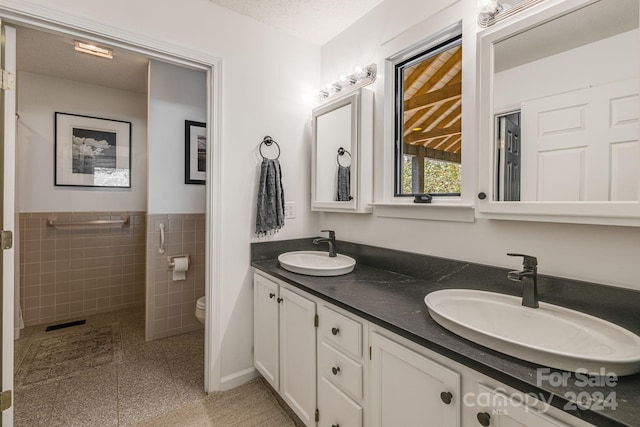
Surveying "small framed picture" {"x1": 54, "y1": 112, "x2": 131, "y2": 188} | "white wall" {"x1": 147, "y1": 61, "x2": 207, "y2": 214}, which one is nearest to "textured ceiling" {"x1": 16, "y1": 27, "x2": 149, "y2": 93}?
"white wall" {"x1": 147, "y1": 61, "x2": 207, "y2": 214}

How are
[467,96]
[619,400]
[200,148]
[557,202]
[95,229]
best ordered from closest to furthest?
[619,400] < [557,202] < [467,96] < [200,148] < [95,229]

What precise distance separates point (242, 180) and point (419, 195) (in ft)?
3.78

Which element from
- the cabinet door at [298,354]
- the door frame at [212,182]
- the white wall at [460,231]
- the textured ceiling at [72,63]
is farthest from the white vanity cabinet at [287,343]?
the textured ceiling at [72,63]

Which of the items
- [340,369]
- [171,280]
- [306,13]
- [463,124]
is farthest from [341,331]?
[171,280]

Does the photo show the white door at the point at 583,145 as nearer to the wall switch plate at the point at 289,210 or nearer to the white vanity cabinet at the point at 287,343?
the white vanity cabinet at the point at 287,343

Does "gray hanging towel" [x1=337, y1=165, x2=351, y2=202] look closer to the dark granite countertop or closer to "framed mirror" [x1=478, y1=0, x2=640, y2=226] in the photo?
the dark granite countertop

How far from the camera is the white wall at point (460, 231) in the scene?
1.02m

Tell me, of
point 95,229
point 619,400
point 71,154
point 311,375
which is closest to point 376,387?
point 311,375

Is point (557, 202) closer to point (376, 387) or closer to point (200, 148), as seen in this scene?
point (376, 387)

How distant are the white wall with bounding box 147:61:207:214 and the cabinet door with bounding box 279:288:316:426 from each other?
1692mm

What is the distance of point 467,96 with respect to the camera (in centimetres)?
142

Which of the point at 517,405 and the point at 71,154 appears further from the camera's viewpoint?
the point at 71,154

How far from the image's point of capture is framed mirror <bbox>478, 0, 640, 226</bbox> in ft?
3.08

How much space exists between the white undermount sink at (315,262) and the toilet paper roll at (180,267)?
1216 millimetres
